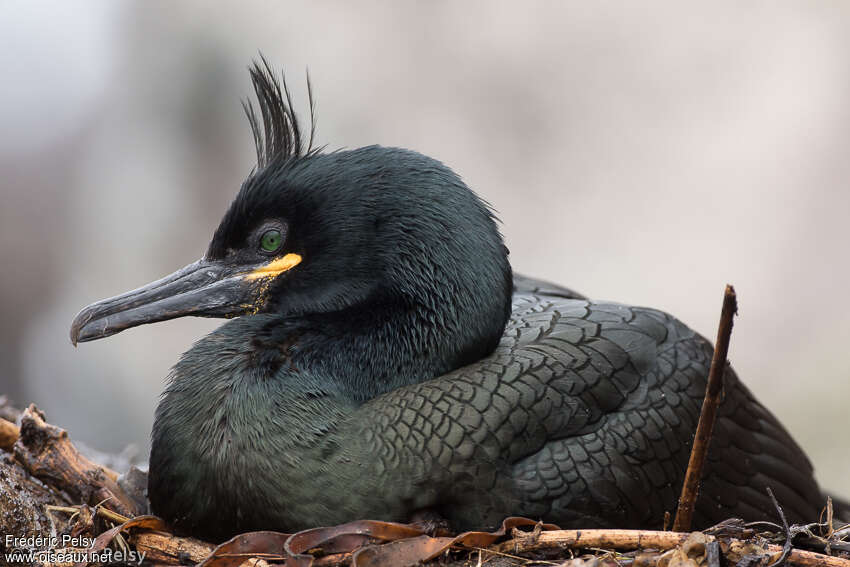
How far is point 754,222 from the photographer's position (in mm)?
7980

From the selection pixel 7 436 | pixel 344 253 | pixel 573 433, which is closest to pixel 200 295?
pixel 344 253

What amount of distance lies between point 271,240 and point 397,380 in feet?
2.20

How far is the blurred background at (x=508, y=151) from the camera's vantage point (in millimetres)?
7895

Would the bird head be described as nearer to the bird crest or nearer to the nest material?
the bird crest

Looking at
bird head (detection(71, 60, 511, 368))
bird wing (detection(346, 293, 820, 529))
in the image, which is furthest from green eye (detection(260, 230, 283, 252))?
bird wing (detection(346, 293, 820, 529))

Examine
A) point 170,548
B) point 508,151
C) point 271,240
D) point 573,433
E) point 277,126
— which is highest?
point 508,151

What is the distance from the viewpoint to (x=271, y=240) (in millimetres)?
3689

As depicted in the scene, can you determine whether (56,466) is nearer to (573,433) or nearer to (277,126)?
(277,126)

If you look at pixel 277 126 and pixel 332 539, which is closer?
A: pixel 332 539

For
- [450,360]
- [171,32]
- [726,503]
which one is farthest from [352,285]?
[171,32]

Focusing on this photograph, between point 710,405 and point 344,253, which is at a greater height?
point 344,253

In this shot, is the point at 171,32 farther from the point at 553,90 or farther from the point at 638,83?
the point at 638,83

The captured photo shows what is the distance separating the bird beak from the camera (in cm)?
363

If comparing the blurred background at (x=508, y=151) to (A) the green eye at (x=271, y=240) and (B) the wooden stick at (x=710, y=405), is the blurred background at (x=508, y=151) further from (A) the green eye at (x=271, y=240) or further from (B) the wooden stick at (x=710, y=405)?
(B) the wooden stick at (x=710, y=405)
